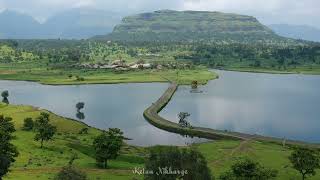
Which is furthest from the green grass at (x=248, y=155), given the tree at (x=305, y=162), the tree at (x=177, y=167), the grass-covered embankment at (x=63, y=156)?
the tree at (x=177, y=167)

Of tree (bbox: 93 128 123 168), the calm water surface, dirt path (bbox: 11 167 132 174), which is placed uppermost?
tree (bbox: 93 128 123 168)

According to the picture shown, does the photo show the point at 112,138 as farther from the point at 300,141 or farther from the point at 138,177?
the point at 300,141

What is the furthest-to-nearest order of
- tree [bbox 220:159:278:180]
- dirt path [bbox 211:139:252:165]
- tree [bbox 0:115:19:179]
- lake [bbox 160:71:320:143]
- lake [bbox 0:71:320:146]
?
lake [bbox 160:71:320:143]
lake [bbox 0:71:320:146]
dirt path [bbox 211:139:252:165]
tree [bbox 220:159:278:180]
tree [bbox 0:115:19:179]

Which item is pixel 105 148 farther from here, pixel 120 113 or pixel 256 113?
pixel 256 113

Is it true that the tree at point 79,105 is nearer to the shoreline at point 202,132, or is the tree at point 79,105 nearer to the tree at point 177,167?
the shoreline at point 202,132

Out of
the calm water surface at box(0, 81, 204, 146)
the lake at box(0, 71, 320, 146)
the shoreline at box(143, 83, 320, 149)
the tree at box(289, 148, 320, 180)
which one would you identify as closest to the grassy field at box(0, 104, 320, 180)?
the tree at box(289, 148, 320, 180)

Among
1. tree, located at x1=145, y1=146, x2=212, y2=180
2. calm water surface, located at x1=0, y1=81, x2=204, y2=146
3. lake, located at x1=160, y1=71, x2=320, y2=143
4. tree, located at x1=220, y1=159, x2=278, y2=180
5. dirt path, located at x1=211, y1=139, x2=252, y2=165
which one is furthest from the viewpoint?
lake, located at x1=160, y1=71, x2=320, y2=143

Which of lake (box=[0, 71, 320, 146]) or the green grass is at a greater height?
the green grass

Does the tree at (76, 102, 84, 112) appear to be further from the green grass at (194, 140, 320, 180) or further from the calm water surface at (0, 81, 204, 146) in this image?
the green grass at (194, 140, 320, 180)

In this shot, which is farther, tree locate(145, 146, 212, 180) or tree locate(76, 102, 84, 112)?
Answer: tree locate(76, 102, 84, 112)
